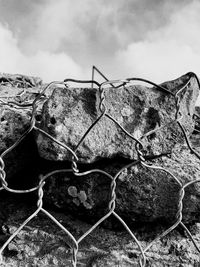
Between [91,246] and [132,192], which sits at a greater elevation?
[132,192]

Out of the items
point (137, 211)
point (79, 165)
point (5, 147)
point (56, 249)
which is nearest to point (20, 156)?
point (5, 147)

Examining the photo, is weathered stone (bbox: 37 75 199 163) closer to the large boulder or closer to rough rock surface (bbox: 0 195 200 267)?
the large boulder

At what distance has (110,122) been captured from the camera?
3.94 feet

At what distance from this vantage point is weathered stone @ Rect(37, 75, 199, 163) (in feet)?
3.81

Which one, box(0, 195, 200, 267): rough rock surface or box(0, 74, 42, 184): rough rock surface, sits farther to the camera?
box(0, 74, 42, 184): rough rock surface

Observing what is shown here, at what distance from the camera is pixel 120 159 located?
1205 millimetres

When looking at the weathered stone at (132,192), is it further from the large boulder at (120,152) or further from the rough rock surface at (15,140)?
the rough rock surface at (15,140)

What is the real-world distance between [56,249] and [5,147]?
1.20ft

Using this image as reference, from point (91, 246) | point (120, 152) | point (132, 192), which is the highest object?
point (120, 152)

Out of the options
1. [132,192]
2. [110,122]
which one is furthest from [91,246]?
[110,122]

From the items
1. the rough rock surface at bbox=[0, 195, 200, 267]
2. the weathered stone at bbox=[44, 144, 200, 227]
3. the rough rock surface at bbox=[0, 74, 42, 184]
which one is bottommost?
the rough rock surface at bbox=[0, 195, 200, 267]

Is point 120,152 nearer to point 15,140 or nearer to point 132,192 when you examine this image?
point 132,192

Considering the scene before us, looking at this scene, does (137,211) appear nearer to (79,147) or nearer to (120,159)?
(120,159)

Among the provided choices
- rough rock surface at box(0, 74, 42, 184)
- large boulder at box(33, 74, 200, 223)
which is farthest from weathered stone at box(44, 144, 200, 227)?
rough rock surface at box(0, 74, 42, 184)
